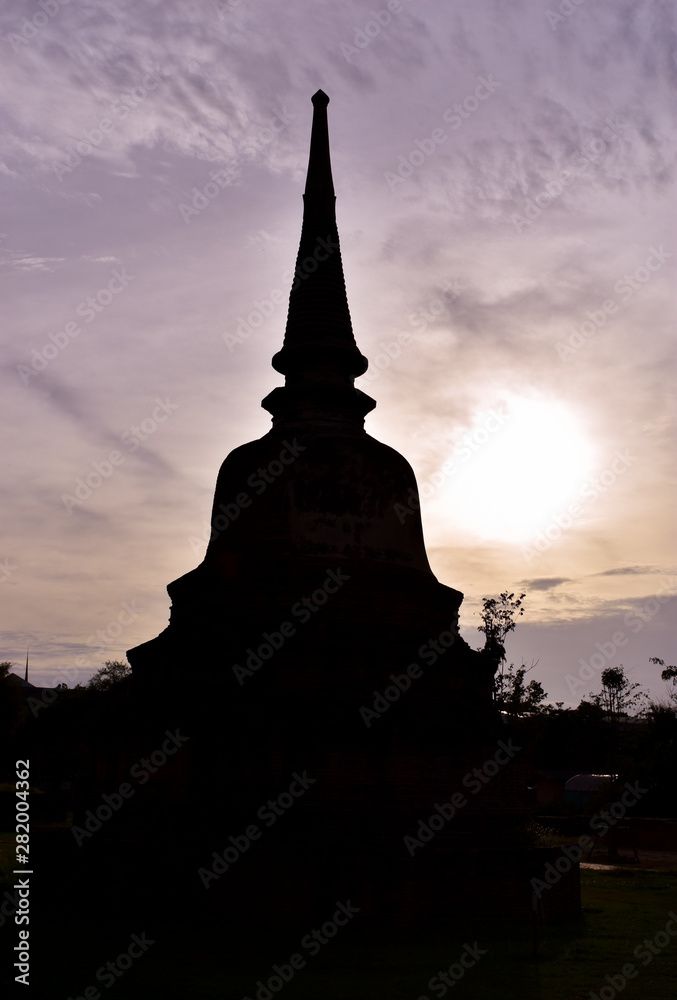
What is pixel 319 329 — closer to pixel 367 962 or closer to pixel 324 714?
pixel 324 714

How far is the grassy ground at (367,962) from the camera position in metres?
9.73

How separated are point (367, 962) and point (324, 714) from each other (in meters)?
3.80

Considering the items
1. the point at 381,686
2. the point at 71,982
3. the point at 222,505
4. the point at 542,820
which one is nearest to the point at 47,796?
the point at 542,820

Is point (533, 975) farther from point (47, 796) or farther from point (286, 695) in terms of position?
point (47, 796)

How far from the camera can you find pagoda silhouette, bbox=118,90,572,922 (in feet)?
43.6

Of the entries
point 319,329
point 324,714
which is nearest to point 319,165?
point 319,329

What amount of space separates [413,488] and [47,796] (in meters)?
26.6

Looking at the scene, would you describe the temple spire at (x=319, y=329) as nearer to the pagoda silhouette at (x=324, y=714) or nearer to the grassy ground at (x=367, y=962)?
the pagoda silhouette at (x=324, y=714)

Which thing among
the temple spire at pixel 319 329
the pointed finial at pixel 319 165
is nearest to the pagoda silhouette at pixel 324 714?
the temple spire at pixel 319 329

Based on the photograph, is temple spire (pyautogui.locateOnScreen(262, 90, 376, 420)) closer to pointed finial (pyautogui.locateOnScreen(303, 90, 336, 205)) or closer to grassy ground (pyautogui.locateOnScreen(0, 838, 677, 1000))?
pointed finial (pyautogui.locateOnScreen(303, 90, 336, 205))

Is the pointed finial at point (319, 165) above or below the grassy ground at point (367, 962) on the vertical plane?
above

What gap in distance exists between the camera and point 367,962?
11.1 m

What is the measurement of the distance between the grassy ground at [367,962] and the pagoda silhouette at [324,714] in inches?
30.1

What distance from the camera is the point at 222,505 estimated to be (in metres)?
17.7
